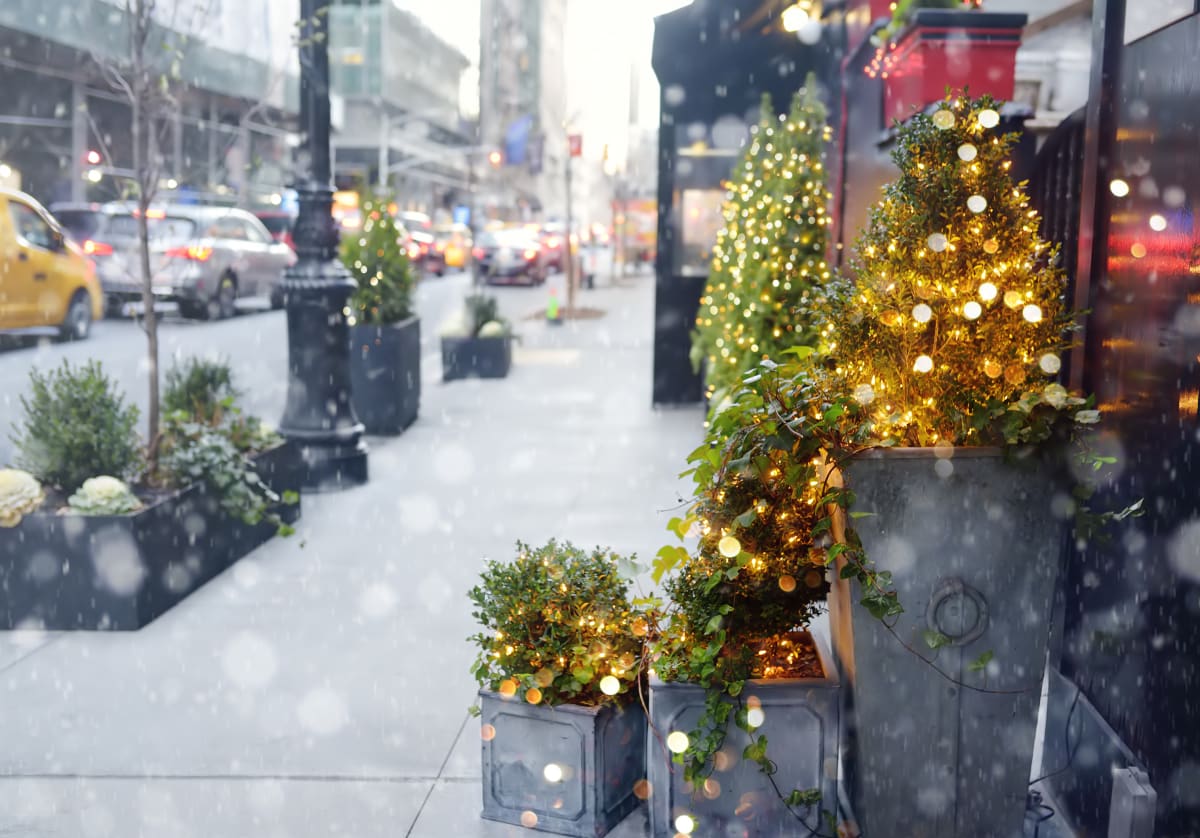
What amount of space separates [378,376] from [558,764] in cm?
745

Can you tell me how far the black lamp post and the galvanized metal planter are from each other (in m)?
5.65

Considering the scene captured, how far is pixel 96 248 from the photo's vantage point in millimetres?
19031

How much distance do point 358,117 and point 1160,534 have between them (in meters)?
70.4

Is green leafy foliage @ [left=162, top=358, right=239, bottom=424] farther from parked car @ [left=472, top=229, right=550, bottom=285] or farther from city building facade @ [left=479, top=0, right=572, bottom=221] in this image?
city building facade @ [left=479, top=0, right=572, bottom=221]

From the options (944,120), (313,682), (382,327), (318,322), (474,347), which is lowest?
(313,682)

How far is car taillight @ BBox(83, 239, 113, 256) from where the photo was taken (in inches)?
746

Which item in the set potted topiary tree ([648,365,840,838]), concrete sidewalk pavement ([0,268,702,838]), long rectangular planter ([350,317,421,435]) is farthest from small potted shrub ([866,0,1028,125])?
long rectangular planter ([350,317,421,435])

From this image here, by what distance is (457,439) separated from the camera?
10844mm

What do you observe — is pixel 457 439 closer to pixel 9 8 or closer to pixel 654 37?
pixel 654 37

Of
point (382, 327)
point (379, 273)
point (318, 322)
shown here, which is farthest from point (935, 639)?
point (379, 273)

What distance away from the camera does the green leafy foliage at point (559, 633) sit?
3748 mm

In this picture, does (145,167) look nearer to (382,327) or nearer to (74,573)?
(74,573)

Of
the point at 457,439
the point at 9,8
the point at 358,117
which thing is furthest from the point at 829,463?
the point at 358,117

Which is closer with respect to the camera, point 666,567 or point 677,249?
point 666,567
